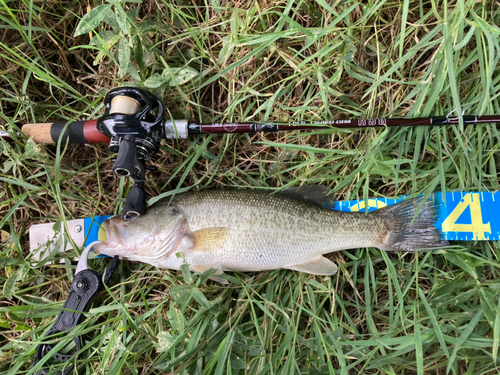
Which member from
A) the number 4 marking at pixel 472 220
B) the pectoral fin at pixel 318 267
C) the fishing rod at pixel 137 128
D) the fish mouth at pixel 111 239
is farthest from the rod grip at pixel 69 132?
the number 4 marking at pixel 472 220

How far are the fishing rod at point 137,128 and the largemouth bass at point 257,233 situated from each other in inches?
8.6

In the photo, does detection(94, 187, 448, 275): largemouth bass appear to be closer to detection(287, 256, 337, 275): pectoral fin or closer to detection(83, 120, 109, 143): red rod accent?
detection(287, 256, 337, 275): pectoral fin

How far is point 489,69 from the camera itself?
6.89 feet

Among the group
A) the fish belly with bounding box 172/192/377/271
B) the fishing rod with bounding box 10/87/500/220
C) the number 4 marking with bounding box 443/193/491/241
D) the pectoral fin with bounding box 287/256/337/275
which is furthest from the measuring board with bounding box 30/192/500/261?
the fishing rod with bounding box 10/87/500/220

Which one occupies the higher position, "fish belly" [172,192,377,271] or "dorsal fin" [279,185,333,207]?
"dorsal fin" [279,185,333,207]

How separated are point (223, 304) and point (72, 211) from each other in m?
1.48

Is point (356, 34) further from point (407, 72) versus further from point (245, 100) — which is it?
point (245, 100)

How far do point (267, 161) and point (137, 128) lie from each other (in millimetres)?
1023

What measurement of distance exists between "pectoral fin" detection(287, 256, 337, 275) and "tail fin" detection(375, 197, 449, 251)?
396mm

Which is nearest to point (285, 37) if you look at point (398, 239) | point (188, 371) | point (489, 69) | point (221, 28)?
point (221, 28)

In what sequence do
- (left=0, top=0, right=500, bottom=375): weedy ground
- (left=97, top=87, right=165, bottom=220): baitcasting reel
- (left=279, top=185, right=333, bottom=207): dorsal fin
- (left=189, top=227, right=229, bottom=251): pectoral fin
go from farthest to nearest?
(left=279, top=185, right=333, bottom=207): dorsal fin → (left=189, top=227, right=229, bottom=251): pectoral fin → (left=0, top=0, right=500, bottom=375): weedy ground → (left=97, top=87, right=165, bottom=220): baitcasting reel

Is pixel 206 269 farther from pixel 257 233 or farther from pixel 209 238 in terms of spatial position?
pixel 257 233

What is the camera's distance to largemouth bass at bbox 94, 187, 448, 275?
89.0 inches

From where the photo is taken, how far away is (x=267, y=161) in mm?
2518
